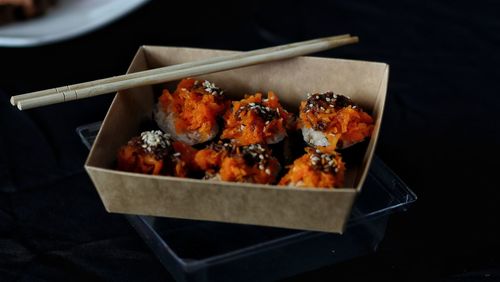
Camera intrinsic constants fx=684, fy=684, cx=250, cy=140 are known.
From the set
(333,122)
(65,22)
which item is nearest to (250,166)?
(333,122)

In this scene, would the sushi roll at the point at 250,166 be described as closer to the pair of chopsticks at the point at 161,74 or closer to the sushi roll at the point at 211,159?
the sushi roll at the point at 211,159

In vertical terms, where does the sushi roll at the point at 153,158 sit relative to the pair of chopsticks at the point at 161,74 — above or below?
below

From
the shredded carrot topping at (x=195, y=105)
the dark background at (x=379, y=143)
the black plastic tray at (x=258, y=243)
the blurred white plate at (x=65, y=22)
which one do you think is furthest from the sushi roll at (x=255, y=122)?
the blurred white plate at (x=65, y=22)

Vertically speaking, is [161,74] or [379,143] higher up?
[161,74]

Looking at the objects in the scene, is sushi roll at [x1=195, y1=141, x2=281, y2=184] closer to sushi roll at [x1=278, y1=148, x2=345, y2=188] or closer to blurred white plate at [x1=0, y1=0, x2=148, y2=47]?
sushi roll at [x1=278, y1=148, x2=345, y2=188]

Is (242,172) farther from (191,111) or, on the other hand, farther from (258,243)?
(191,111)

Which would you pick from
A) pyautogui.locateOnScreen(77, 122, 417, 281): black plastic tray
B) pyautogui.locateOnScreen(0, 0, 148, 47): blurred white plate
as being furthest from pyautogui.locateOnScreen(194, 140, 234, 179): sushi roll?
pyautogui.locateOnScreen(0, 0, 148, 47): blurred white plate

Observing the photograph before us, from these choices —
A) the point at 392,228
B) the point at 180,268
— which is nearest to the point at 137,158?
the point at 180,268
